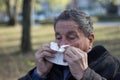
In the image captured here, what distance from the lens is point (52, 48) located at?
3.19m

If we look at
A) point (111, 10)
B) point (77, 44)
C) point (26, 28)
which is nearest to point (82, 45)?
point (77, 44)

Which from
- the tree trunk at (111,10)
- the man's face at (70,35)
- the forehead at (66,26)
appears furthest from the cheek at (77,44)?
the tree trunk at (111,10)

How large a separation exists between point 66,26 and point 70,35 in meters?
0.07

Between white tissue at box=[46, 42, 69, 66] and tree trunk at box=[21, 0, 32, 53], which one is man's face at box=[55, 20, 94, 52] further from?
tree trunk at box=[21, 0, 32, 53]

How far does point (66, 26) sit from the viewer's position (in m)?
3.17

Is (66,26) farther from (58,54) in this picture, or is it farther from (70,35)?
(58,54)

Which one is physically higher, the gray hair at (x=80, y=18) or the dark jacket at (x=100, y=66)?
the gray hair at (x=80, y=18)

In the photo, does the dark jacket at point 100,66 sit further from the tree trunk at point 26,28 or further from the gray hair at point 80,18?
the tree trunk at point 26,28

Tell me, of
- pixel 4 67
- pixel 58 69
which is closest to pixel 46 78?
pixel 58 69

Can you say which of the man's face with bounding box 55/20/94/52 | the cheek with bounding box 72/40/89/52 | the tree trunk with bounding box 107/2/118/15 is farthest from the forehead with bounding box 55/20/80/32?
the tree trunk with bounding box 107/2/118/15

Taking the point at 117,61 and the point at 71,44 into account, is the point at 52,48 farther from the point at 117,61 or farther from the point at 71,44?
the point at 117,61

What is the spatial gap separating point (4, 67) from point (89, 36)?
8.64 m

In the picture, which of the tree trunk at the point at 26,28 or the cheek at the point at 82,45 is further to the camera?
the tree trunk at the point at 26,28

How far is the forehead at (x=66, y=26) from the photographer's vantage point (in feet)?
10.4
